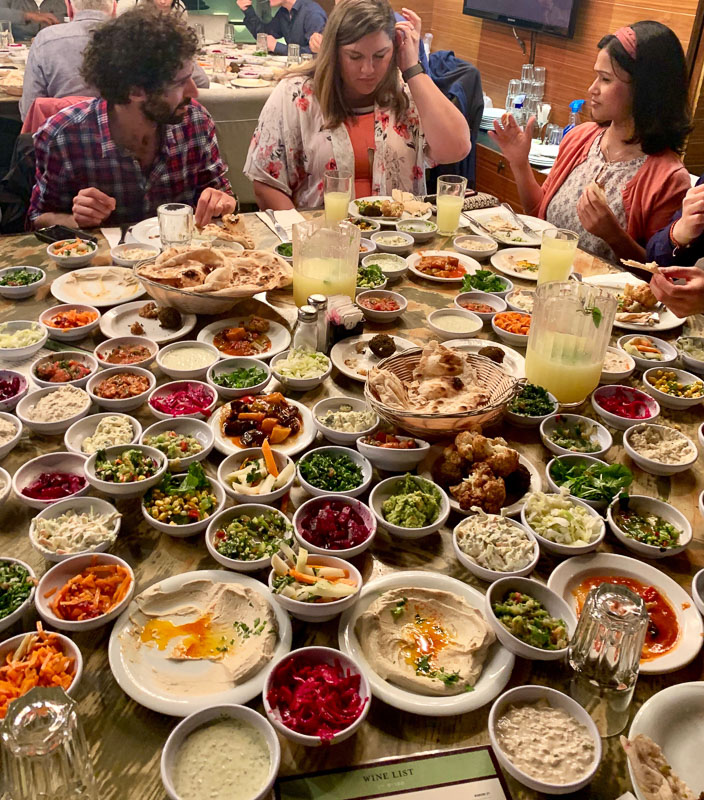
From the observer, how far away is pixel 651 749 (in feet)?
4.07

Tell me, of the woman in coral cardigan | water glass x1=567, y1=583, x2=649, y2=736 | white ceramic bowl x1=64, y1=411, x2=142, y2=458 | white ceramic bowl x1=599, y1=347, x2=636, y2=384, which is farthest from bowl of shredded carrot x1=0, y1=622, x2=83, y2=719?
the woman in coral cardigan

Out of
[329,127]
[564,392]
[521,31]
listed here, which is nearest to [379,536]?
[564,392]

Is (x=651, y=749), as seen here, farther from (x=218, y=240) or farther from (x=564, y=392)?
(x=218, y=240)

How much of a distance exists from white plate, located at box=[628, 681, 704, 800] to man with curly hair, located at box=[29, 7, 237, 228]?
9.91 ft

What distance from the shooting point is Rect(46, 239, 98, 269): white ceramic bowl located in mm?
3066

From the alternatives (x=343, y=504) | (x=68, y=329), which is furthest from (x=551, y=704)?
(x=68, y=329)

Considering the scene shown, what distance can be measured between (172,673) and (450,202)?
2924 millimetres

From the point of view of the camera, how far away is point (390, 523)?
1.77 meters

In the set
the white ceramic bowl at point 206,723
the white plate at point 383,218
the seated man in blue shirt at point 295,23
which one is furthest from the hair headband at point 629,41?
the seated man in blue shirt at point 295,23

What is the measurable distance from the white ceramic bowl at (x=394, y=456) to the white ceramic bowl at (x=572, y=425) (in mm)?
422

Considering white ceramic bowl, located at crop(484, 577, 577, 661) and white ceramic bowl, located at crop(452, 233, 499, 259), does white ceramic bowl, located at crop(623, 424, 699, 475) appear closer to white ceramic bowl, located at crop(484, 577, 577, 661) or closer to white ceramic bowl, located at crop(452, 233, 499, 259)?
white ceramic bowl, located at crop(484, 577, 577, 661)

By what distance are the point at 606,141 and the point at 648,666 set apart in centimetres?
332

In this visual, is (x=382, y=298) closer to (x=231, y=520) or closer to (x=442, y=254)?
(x=442, y=254)

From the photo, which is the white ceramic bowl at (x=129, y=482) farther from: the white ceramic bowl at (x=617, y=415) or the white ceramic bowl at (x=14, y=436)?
the white ceramic bowl at (x=617, y=415)
